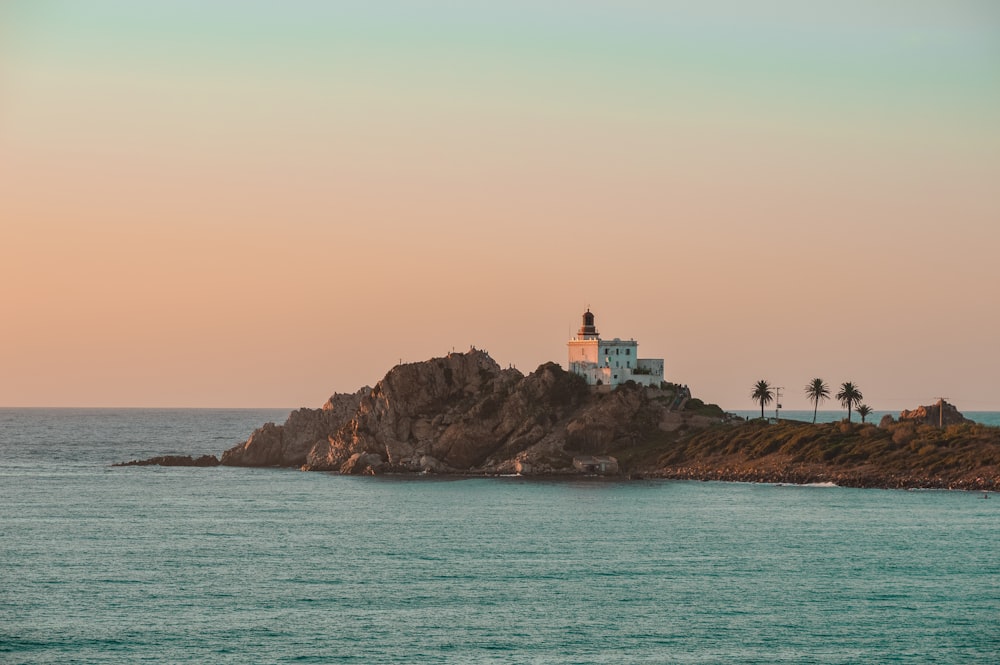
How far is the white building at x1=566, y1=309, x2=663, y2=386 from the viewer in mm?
190000

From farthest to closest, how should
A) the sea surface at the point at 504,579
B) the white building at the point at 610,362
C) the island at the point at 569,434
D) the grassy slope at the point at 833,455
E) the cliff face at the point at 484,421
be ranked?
the white building at the point at 610,362
the cliff face at the point at 484,421
the island at the point at 569,434
the grassy slope at the point at 833,455
the sea surface at the point at 504,579

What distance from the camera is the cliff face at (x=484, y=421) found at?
178125 millimetres

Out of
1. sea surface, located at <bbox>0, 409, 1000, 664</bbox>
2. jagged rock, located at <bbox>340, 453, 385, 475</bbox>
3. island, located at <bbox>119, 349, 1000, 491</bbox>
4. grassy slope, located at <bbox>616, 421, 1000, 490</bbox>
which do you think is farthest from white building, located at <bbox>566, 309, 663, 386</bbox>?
sea surface, located at <bbox>0, 409, 1000, 664</bbox>

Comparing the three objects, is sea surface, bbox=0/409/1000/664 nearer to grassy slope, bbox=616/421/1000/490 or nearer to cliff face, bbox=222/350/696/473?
grassy slope, bbox=616/421/1000/490

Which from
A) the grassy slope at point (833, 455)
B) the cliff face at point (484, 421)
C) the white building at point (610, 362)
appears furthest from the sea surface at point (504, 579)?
the white building at point (610, 362)

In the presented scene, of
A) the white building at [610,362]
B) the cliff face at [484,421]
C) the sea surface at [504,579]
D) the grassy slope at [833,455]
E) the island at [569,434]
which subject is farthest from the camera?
the white building at [610,362]

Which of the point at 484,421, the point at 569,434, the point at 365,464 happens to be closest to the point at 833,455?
the point at 569,434

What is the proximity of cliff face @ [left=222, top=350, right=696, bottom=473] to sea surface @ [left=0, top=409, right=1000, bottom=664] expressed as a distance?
34040 mm

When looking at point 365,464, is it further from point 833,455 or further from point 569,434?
point 833,455

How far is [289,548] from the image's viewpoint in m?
101

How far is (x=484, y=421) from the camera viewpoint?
18012 centimetres

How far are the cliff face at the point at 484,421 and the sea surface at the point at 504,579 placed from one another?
34.0 metres

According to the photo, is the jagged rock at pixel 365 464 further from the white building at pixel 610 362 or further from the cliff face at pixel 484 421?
the white building at pixel 610 362

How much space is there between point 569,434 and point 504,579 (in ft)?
306
